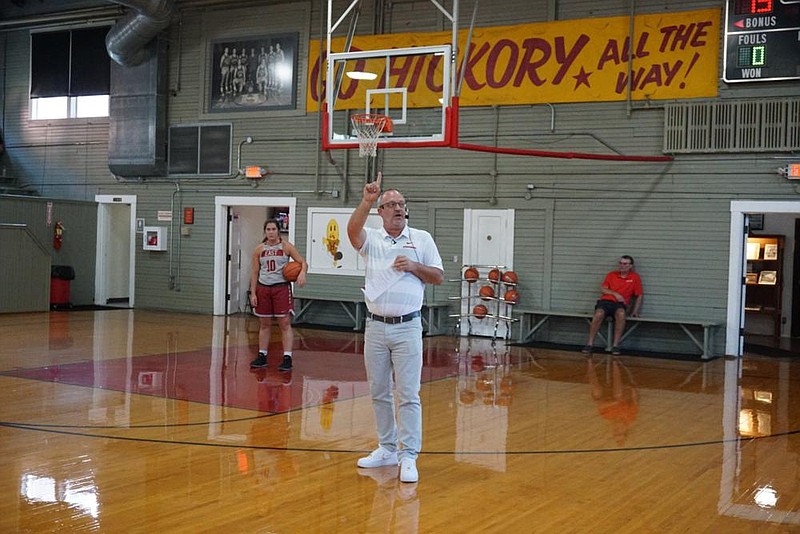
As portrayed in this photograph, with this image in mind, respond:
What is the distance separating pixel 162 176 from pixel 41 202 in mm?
2303

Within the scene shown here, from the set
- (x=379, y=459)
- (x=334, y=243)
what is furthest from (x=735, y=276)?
(x=379, y=459)

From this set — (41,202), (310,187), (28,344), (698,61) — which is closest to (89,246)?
(41,202)

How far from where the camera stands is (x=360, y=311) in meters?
15.9

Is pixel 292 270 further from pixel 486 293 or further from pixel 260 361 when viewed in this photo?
pixel 486 293

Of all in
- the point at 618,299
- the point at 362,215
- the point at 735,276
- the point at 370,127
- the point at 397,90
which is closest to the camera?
the point at 362,215

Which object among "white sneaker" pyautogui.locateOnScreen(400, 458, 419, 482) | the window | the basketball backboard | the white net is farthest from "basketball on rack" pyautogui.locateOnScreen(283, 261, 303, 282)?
the window

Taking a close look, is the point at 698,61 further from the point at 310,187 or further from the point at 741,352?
the point at 310,187

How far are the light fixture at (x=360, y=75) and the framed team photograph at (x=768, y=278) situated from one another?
8069 millimetres

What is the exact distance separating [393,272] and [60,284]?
13803 millimetres

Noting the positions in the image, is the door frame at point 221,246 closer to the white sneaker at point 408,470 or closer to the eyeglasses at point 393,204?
the eyeglasses at point 393,204

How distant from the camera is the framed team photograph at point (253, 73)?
662 inches

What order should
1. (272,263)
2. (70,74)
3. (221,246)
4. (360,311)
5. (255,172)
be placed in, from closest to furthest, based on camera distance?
(272,263), (360,311), (255,172), (221,246), (70,74)

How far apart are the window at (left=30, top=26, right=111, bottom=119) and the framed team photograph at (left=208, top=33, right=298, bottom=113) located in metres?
2.74

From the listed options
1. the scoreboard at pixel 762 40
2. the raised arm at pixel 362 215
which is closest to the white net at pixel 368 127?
the scoreboard at pixel 762 40
